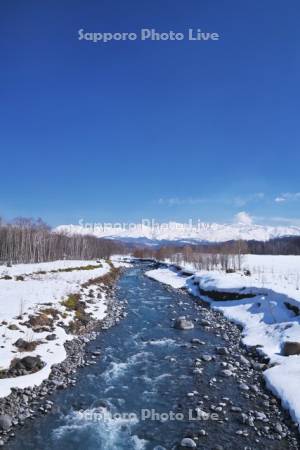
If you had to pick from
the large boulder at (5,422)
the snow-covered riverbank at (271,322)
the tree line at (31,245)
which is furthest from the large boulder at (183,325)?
the tree line at (31,245)

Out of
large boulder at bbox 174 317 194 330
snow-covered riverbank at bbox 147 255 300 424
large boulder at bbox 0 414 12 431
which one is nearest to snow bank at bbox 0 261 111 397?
large boulder at bbox 0 414 12 431

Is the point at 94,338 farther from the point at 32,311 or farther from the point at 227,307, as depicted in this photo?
the point at 227,307

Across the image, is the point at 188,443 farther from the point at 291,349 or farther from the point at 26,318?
the point at 26,318

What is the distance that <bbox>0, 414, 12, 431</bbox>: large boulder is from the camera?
38.9ft

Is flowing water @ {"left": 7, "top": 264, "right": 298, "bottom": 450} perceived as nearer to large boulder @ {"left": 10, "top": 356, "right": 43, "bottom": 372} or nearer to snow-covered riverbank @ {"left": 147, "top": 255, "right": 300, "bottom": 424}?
snow-covered riverbank @ {"left": 147, "top": 255, "right": 300, "bottom": 424}

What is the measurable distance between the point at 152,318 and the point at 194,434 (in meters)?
18.9

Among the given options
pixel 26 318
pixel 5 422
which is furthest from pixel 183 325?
pixel 5 422

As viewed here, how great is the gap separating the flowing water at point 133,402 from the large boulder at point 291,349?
3875 millimetres

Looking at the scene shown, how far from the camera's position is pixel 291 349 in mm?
18141

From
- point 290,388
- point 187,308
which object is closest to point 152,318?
point 187,308

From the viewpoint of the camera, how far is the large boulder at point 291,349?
1804 cm

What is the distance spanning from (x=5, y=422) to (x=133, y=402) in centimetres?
495

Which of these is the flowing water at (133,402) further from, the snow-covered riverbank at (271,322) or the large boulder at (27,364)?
the large boulder at (27,364)

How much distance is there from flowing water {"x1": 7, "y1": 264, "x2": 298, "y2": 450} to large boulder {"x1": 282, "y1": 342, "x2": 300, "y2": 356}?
3875mm
